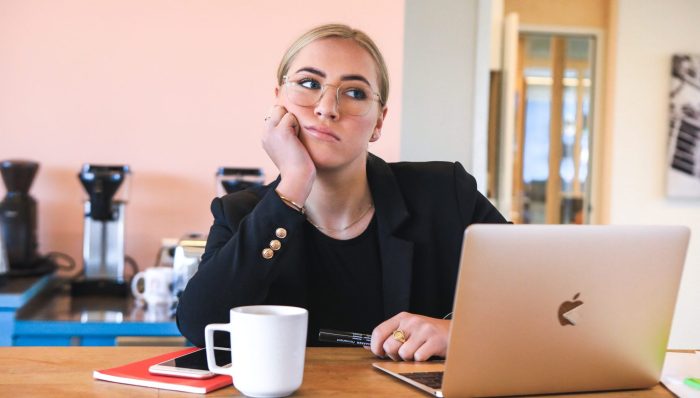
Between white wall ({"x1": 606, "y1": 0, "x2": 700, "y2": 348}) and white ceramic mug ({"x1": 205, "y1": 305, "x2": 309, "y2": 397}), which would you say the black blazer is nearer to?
white ceramic mug ({"x1": 205, "y1": 305, "x2": 309, "y2": 397})

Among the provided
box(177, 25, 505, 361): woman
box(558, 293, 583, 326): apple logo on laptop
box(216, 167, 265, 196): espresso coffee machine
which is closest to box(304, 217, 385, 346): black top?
box(177, 25, 505, 361): woman

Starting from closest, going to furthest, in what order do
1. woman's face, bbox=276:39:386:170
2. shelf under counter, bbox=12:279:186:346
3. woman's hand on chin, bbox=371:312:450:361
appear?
woman's hand on chin, bbox=371:312:450:361
woman's face, bbox=276:39:386:170
shelf under counter, bbox=12:279:186:346

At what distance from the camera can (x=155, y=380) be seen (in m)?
0.99

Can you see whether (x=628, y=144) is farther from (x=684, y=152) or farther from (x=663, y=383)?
(x=663, y=383)

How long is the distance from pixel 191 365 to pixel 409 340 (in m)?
0.32

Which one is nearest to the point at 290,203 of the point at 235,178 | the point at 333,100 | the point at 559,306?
the point at 333,100

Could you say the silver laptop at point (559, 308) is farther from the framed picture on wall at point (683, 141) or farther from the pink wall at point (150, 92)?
the framed picture on wall at point (683, 141)

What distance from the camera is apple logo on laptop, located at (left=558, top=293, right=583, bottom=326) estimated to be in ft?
3.05

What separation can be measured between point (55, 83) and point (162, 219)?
0.54 m

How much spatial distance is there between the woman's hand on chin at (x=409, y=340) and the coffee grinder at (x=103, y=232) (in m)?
1.45

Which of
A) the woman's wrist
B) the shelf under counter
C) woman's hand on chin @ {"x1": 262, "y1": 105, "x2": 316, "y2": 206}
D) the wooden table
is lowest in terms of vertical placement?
the shelf under counter

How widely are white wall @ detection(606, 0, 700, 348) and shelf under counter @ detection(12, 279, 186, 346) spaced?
3510 millimetres

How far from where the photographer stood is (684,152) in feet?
16.1

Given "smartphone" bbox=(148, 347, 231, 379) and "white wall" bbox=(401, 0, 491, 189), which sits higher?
"white wall" bbox=(401, 0, 491, 189)
